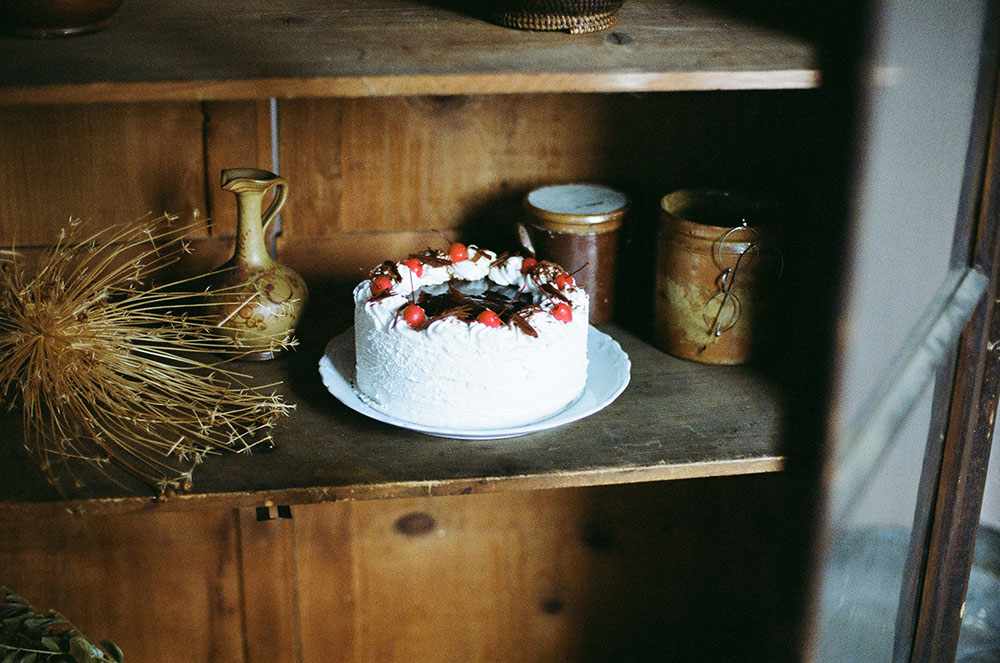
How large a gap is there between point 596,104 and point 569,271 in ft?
0.79

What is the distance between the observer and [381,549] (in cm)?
137

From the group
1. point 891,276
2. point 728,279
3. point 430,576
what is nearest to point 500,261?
point 728,279

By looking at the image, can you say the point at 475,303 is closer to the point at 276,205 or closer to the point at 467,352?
the point at 467,352

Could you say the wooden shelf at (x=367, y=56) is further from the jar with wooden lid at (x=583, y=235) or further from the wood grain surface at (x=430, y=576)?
the wood grain surface at (x=430, y=576)

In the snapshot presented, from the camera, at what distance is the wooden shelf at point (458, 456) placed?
2.91 ft

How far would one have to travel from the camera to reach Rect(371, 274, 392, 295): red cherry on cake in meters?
0.99

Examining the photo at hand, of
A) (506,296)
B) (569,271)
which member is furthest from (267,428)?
(569,271)

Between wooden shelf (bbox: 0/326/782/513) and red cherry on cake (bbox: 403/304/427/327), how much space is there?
126 mm

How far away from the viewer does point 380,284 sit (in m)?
1.00

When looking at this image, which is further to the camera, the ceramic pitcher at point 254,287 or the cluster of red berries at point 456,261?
the ceramic pitcher at point 254,287

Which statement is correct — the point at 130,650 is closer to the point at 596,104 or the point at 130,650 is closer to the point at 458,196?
the point at 458,196

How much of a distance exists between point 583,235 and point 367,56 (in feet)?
1.20

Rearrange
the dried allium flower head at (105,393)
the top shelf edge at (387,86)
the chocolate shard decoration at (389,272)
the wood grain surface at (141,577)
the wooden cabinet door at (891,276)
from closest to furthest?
the wooden cabinet door at (891,276), the top shelf edge at (387,86), the dried allium flower head at (105,393), the chocolate shard decoration at (389,272), the wood grain surface at (141,577)

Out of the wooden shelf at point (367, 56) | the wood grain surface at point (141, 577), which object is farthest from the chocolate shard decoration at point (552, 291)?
the wood grain surface at point (141, 577)
